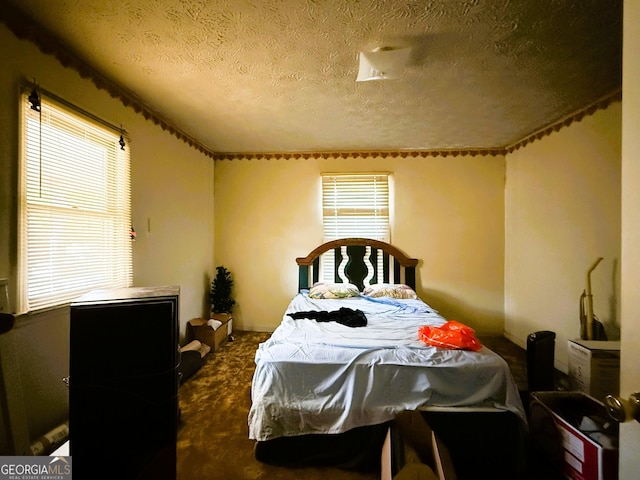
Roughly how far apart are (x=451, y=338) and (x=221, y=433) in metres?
1.69

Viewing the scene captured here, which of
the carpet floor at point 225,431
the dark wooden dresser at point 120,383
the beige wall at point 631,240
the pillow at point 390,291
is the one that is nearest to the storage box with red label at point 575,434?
the carpet floor at point 225,431

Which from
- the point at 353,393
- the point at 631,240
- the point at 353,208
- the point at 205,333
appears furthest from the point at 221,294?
the point at 631,240

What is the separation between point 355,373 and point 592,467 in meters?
1.16

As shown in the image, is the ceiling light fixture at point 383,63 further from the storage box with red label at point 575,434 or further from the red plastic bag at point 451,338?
the storage box with red label at point 575,434

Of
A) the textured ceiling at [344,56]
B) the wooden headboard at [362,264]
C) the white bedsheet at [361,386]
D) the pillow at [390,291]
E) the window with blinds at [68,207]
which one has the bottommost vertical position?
the white bedsheet at [361,386]

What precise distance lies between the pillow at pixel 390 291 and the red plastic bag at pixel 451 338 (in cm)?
116

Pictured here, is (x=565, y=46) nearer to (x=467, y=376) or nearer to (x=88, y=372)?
(x=467, y=376)

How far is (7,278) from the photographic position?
4.28ft

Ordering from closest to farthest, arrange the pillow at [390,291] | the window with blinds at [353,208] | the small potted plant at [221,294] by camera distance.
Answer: the pillow at [390,291] < the small potted plant at [221,294] < the window with blinds at [353,208]

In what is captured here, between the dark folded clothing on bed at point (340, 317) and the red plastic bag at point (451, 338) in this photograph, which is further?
the dark folded clothing on bed at point (340, 317)

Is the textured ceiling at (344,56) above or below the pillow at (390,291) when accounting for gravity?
above

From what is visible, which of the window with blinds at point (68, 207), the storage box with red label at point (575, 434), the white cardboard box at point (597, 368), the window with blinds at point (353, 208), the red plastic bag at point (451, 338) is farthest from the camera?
the window with blinds at point (353, 208)

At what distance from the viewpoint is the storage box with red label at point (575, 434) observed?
1156 mm

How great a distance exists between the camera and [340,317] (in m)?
2.24
